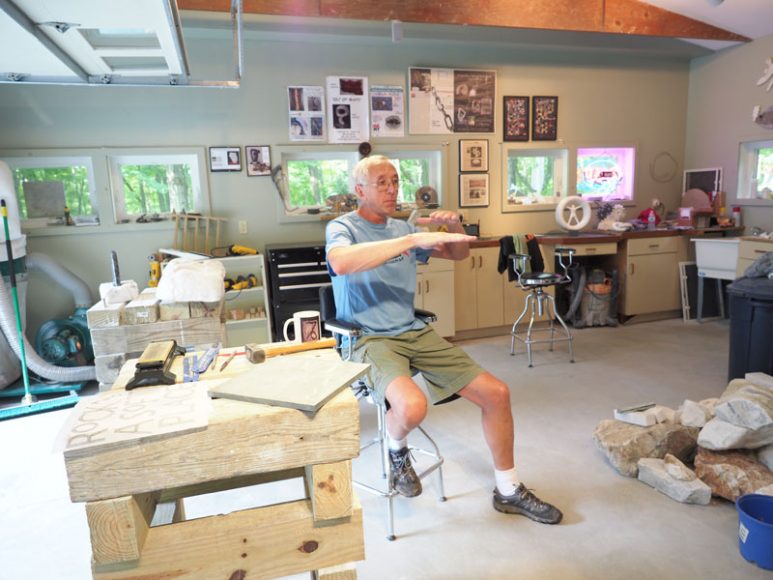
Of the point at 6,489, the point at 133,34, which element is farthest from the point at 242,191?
the point at 133,34

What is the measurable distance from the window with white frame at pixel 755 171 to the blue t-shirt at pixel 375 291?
4836mm

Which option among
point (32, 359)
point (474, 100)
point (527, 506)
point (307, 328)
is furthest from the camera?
point (474, 100)

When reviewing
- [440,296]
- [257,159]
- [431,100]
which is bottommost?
[440,296]

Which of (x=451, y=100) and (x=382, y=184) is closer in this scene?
(x=382, y=184)

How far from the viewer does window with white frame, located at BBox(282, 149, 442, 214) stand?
Result: 15.7 ft

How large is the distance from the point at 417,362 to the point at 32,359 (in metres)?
3.05

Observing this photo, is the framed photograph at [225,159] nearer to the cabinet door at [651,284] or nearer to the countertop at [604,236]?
the countertop at [604,236]

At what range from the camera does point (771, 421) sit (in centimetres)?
224

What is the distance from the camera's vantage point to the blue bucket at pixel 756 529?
5.92ft

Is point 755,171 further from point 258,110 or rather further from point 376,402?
point 376,402

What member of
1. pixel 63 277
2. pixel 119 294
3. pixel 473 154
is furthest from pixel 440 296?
pixel 63 277

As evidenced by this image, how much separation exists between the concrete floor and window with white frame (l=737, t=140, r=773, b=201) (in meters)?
2.94

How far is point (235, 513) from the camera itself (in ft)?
3.67

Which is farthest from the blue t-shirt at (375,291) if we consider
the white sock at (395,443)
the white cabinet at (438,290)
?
the white cabinet at (438,290)
